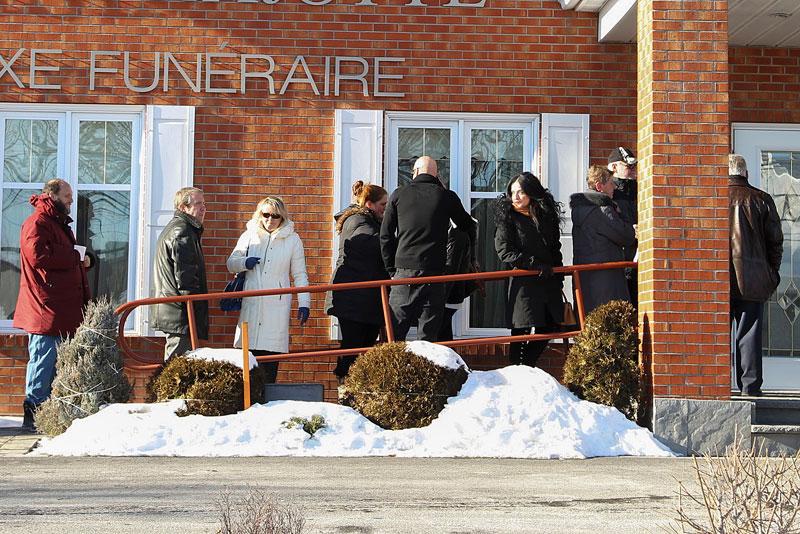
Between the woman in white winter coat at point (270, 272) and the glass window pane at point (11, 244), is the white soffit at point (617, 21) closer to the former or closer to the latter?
the woman in white winter coat at point (270, 272)

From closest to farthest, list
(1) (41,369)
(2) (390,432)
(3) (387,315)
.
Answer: (2) (390,432), (3) (387,315), (1) (41,369)

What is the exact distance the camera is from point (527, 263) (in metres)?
9.52

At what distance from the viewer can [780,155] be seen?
11578mm

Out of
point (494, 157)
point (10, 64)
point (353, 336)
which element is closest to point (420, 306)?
point (353, 336)

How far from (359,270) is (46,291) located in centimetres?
235

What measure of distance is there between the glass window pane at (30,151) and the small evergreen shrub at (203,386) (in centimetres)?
301

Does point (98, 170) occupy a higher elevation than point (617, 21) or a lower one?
lower

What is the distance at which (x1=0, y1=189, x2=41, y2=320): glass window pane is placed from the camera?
11102 millimetres

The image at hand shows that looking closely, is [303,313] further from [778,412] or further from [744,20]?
[744,20]

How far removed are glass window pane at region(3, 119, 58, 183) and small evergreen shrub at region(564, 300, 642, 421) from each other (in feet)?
16.2

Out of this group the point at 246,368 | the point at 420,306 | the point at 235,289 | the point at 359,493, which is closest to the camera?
the point at 359,493

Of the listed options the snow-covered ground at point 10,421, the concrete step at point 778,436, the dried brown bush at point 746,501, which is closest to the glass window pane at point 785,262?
the concrete step at point 778,436

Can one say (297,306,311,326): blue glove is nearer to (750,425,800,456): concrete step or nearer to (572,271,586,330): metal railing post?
(572,271,586,330): metal railing post

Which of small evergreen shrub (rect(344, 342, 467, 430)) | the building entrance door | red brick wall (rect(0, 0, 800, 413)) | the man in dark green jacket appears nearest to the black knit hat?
red brick wall (rect(0, 0, 800, 413))
